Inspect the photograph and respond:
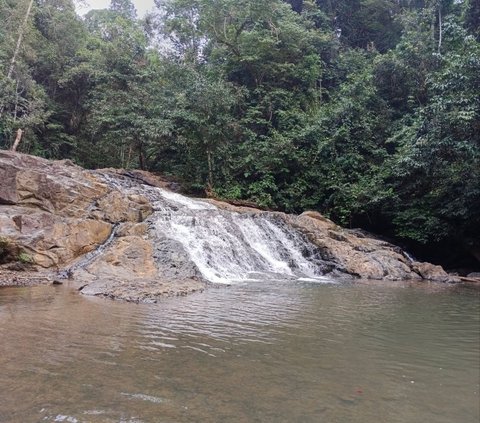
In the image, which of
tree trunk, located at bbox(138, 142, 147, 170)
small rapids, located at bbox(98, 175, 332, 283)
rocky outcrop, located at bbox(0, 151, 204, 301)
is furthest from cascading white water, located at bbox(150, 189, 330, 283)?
tree trunk, located at bbox(138, 142, 147, 170)

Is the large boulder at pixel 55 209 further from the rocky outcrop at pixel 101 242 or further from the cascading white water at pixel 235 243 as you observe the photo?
the cascading white water at pixel 235 243

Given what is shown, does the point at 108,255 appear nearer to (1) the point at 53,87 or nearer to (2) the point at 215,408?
(2) the point at 215,408

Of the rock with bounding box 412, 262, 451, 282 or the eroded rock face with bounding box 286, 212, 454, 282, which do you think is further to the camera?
the rock with bounding box 412, 262, 451, 282

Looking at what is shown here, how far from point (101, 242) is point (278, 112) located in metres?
15.0

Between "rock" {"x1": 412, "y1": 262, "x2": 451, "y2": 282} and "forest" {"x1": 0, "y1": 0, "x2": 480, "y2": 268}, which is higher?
"forest" {"x1": 0, "y1": 0, "x2": 480, "y2": 268}

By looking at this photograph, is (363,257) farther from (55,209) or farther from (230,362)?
(230,362)

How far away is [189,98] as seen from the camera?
68.9 ft

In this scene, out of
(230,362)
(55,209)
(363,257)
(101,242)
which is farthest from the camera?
(363,257)

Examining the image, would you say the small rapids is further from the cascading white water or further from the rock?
the rock

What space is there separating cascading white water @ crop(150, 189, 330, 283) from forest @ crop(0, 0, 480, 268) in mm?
5803

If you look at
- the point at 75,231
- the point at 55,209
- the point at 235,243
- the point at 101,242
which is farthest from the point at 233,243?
the point at 55,209

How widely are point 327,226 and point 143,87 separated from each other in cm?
Result: 1330

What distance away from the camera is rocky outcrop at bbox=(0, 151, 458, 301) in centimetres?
960

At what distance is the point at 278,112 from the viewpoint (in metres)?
23.6
